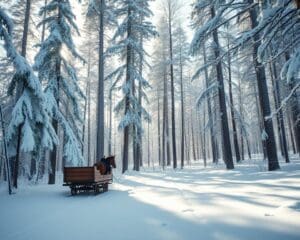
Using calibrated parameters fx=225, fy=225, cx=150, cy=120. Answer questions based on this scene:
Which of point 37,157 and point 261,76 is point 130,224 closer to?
point 37,157

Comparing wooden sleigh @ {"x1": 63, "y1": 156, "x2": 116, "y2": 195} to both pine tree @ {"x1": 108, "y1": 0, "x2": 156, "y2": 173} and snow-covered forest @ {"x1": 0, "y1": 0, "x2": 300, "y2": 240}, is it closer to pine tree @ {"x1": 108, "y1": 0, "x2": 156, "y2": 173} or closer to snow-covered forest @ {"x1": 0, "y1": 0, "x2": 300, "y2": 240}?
snow-covered forest @ {"x1": 0, "y1": 0, "x2": 300, "y2": 240}

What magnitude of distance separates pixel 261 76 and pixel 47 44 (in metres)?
12.8

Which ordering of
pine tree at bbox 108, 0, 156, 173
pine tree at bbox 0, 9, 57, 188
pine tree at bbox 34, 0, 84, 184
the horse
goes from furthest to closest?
pine tree at bbox 108, 0, 156, 173 < pine tree at bbox 34, 0, 84, 184 < the horse < pine tree at bbox 0, 9, 57, 188

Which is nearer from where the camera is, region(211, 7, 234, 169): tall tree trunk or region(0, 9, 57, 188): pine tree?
region(0, 9, 57, 188): pine tree

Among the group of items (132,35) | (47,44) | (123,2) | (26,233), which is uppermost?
(123,2)

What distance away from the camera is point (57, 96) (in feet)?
47.0

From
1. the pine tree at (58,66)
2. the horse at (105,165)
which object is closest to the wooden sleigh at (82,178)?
the horse at (105,165)

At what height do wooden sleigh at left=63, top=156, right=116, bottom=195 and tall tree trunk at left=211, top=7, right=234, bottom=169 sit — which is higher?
tall tree trunk at left=211, top=7, right=234, bottom=169

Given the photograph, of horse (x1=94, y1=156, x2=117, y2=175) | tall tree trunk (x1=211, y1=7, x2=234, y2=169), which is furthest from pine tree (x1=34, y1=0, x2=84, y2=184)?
tall tree trunk (x1=211, y1=7, x2=234, y2=169)

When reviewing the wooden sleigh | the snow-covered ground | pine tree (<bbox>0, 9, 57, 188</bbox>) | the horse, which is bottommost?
the snow-covered ground

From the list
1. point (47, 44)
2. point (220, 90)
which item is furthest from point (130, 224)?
point (220, 90)

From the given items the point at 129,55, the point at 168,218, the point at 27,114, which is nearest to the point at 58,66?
the point at 27,114

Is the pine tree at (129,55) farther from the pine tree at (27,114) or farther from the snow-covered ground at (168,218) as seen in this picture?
the snow-covered ground at (168,218)

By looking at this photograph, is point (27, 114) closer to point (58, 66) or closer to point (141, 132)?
point (58, 66)
